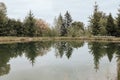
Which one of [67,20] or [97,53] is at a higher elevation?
[67,20]

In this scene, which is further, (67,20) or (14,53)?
(67,20)

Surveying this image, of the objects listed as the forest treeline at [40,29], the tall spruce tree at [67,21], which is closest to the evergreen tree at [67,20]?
the tall spruce tree at [67,21]

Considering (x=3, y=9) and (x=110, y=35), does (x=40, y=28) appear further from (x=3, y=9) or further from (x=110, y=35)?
(x=110, y=35)

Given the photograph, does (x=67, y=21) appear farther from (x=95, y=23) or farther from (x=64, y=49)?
(x=64, y=49)

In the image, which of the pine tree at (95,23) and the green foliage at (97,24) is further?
the pine tree at (95,23)

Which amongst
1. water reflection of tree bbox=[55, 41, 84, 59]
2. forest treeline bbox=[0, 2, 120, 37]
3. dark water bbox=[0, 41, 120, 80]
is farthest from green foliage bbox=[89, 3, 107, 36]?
dark water bbox=[0, 41, 120, 80]

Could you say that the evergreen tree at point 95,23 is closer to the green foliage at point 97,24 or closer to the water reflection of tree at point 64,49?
the green foliage at point 97,24

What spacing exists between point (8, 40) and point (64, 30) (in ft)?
157

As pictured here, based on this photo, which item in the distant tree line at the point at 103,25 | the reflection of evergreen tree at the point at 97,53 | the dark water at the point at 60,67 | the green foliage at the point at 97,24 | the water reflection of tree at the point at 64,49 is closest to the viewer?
the dark water at the point at 60,67

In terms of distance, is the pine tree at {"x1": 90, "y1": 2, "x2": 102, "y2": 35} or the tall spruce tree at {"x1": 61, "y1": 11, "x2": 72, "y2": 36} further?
the tall spruce tree at {"x1": 61, "y1": 11, "x2": 72, "y2": 36}

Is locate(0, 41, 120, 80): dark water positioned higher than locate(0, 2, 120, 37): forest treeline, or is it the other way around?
locate(0, 2, 120, 37): forest treeline

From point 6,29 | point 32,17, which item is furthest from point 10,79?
point 32,17

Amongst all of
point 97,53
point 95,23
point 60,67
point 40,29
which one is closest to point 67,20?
point 40,29

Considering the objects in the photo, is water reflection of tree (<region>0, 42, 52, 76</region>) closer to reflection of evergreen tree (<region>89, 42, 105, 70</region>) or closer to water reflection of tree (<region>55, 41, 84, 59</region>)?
water reflection of tree (<region>55, 41, 84, 59</region>)
